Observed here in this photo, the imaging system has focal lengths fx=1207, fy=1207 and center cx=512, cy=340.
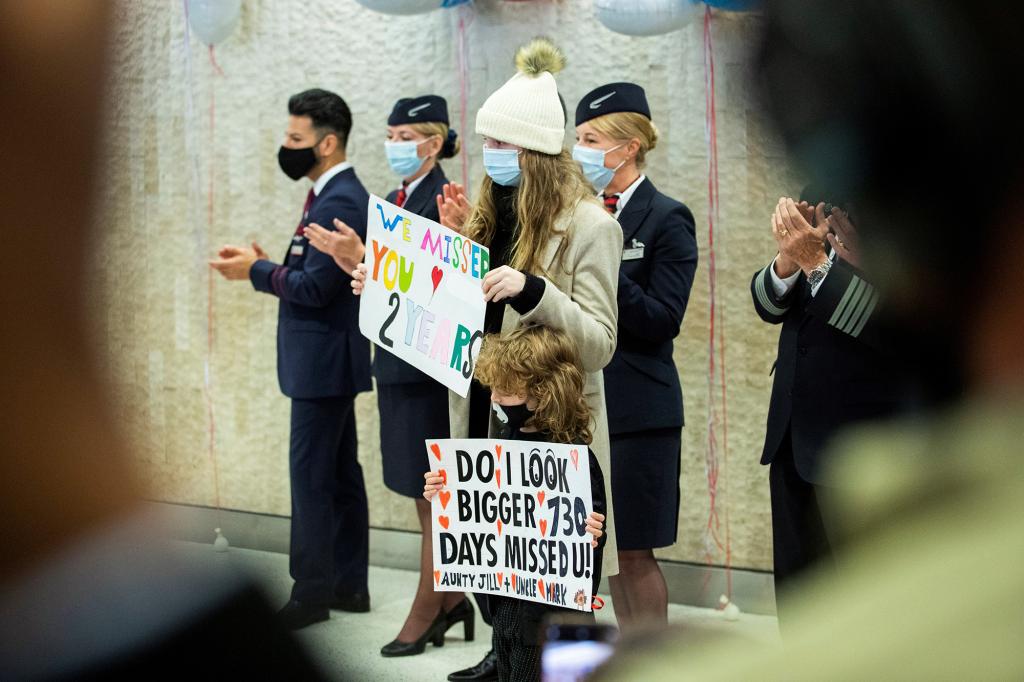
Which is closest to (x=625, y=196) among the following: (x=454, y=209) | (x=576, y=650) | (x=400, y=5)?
(x=454, y=209)

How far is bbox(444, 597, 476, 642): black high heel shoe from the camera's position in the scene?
3.12 metres

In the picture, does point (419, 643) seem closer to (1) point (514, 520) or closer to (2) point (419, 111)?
(1) point (514, 520)

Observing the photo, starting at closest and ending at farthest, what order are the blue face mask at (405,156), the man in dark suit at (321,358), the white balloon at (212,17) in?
the blue face mask at (405,156), the man in dark suit at (321,358), the white balloon at (212,17)

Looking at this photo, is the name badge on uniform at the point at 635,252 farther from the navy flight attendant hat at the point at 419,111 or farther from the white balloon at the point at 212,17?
the white balloon at the point at 212,17

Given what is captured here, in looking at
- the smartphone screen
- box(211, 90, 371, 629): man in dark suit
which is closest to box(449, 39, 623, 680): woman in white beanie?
box(211, 90, 371, 629): man in dark suit

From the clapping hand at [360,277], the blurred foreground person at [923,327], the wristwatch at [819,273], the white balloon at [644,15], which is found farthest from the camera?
the white balloon at [644,15]

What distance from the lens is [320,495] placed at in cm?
338

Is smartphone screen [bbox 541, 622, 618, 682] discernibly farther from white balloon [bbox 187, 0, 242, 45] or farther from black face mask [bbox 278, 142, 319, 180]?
white balloon [bbox 187, 0, 242, 45]

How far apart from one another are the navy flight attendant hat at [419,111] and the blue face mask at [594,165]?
606mm

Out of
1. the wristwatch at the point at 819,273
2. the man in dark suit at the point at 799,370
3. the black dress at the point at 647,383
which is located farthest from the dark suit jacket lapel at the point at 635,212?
the wristwatch at the point at 819,273

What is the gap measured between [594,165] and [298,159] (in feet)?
3.32

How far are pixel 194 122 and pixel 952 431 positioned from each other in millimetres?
4146

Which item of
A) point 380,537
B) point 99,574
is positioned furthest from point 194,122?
point 99,574

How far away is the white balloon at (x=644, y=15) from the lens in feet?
9.80
